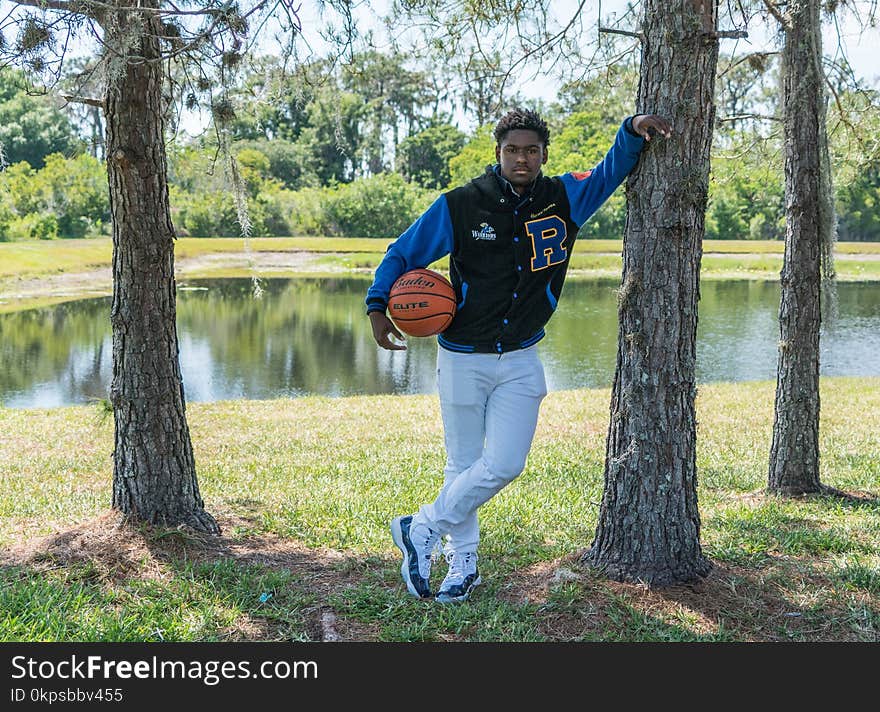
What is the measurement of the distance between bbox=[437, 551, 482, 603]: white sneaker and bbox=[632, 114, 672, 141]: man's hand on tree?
189 centimetres

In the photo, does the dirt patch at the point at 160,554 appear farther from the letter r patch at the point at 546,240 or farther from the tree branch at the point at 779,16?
the tree branch at the point at 779,16

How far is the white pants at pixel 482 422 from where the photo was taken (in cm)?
355

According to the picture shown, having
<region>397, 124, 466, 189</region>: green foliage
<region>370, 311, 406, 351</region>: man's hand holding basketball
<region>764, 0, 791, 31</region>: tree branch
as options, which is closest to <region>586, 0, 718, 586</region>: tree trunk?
<region>370, 311, 406, 351</region>: man's hand holding basketball

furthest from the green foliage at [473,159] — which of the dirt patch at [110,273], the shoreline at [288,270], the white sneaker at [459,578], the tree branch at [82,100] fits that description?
the white sneaker at [459,578]

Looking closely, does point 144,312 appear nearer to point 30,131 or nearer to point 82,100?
point 82,100

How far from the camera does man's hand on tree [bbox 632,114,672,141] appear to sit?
11.7ft

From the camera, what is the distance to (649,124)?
3.58 m

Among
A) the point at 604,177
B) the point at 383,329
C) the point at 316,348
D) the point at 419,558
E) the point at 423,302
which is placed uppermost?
the point at 604,177

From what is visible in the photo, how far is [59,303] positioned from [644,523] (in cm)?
2484

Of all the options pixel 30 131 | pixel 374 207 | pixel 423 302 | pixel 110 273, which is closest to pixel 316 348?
pixel 423 302

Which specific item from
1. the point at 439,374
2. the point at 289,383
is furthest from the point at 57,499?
the point at 289,383

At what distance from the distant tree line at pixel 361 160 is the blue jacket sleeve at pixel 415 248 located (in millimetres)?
1335

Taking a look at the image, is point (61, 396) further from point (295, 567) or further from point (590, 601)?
point (590, 601)

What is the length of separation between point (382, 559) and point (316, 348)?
14736 millimetres
